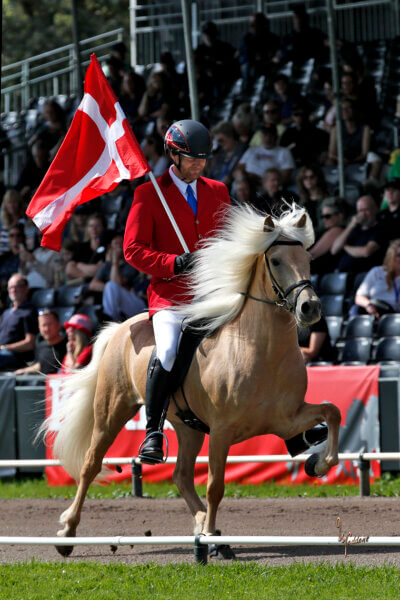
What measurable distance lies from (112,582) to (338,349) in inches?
255

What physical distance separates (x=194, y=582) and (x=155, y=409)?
1.53 meters

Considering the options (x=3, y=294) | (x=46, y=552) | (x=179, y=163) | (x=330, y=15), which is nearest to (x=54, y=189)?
(x=179, y=163)

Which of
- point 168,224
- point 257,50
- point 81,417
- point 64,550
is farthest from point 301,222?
point 257,50

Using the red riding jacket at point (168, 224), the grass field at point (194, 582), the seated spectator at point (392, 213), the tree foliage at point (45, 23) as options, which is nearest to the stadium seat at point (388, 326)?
the seated spectator at point (392, 213)

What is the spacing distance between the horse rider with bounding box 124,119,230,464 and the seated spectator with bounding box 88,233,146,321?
521 cm

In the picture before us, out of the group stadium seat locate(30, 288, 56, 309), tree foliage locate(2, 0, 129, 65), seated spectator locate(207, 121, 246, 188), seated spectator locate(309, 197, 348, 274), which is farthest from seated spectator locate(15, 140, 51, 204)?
tree foliage locate(2, 0, 129, 65)

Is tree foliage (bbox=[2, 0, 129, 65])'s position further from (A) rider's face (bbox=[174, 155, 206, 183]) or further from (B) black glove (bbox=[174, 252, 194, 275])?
(B) black glove (bbox=[174, 252, 194, 275])

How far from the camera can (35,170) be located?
1802cm

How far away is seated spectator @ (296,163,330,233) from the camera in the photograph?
535 inches

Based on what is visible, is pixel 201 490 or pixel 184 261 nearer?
pixel 184 261

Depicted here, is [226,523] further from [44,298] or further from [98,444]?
[44,298]

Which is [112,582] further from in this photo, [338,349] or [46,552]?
[338,349]

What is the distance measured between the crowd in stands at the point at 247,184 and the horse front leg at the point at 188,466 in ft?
5.54

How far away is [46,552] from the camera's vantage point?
24.6 ft
